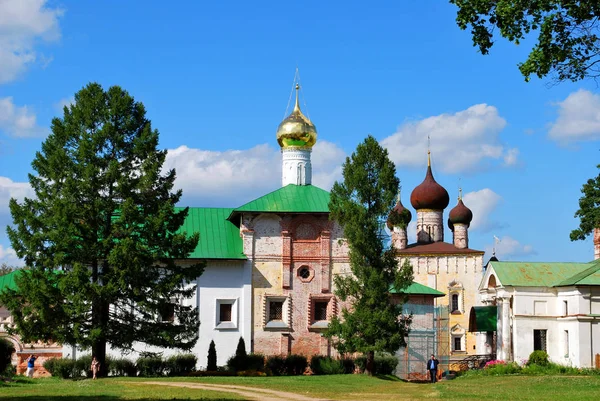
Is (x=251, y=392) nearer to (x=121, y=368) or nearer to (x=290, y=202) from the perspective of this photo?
(x=121, y=368)

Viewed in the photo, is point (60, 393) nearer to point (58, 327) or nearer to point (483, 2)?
point (58, 327)

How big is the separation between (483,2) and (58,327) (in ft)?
55.3

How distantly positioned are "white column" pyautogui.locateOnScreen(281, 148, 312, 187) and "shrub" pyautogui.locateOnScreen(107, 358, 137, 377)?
11.8 meters

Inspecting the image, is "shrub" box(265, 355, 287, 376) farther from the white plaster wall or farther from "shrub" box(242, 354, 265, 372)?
the white plaster wall

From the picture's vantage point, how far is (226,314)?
115 feet

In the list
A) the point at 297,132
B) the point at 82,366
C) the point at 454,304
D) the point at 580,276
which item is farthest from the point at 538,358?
the point at 454,304

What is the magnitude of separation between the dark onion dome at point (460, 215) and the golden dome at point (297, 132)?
25524 millimetres

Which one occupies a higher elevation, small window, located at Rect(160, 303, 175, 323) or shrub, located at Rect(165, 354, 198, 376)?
small window, located at Rect(160, 303, 175, 323)

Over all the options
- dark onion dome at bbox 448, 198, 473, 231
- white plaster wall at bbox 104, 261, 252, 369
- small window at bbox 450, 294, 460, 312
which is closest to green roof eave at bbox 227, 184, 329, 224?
white plaster wall at bbox 104, 261, 252, 369

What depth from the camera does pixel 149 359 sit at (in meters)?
30.5

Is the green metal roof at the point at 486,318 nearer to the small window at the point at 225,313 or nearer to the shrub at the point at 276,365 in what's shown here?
the shrub at the point at 276,365

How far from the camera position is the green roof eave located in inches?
1378

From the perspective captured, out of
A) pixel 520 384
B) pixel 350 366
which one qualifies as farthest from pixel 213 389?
pixel 350 366

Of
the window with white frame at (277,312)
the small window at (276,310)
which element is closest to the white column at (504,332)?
the window with white frame at (277,312)
